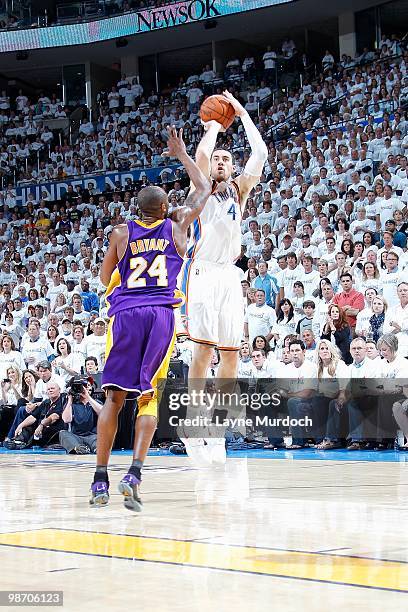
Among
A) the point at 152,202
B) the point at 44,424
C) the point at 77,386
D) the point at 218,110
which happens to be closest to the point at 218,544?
the point at 152,202

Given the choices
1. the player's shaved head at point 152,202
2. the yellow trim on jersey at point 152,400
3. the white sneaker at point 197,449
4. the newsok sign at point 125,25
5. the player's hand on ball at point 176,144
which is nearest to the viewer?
the yellow trim on jersey at point 152,400

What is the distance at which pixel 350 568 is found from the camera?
10.7ft

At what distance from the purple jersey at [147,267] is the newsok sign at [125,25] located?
71.1 ft

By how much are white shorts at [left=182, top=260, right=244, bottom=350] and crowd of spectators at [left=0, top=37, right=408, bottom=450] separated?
0.84 ft

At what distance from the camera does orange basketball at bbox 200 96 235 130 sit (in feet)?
22.9

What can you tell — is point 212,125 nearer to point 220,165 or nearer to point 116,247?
point 220,165

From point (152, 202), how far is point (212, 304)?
1872 millimetres

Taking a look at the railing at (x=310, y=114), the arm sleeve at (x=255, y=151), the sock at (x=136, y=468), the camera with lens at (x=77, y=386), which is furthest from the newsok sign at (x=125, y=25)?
the sock at (x=136, y=468)

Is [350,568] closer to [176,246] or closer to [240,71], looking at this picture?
[176,246]

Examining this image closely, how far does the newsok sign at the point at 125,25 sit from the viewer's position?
26155mm

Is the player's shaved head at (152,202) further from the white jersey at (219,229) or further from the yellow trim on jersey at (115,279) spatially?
the white jersey at (219,229)

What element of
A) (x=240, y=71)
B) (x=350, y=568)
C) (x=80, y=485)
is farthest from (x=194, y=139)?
(x=350, y=568)

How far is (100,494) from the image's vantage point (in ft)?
16.7

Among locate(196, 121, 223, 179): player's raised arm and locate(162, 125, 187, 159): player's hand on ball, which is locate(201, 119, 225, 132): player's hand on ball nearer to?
locate(196, 121, 223, 179): player's raised arm
